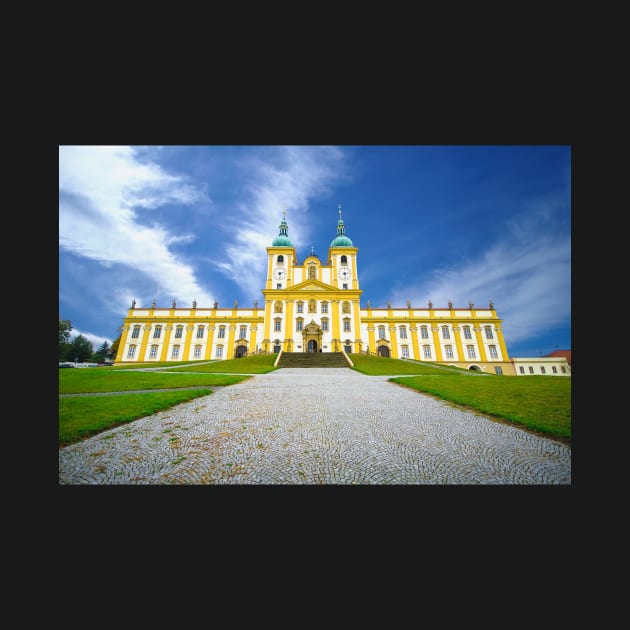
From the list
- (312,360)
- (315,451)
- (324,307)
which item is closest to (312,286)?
(324,307)

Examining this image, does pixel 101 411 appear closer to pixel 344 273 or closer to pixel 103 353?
pixel 344 273

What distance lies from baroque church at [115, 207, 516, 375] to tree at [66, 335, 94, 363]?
6.42m

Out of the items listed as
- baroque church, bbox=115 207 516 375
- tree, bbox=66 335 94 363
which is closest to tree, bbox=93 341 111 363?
tree, bbox=66 335 94 363

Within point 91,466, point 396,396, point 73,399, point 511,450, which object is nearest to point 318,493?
point 91,466

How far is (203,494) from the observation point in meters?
2.02

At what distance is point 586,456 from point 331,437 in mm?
2774

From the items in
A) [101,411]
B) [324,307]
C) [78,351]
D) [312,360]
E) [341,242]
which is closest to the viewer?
[101,411]

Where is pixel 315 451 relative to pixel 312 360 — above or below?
below

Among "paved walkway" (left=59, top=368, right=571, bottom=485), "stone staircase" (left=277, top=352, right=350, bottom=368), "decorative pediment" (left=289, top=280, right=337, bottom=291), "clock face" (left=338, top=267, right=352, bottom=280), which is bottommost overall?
"paved walkway" (left=59, top=368, right=571, bottom=485)

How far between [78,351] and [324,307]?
3541 centimetres

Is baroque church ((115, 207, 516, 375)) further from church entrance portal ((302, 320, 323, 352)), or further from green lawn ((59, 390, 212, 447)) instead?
green lawn ((59, 390, 212, 447))

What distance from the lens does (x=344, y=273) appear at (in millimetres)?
35375

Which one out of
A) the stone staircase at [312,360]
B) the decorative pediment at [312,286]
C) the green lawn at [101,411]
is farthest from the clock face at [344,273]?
the green lawn at [101,411]

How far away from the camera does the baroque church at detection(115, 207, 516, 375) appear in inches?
1318
